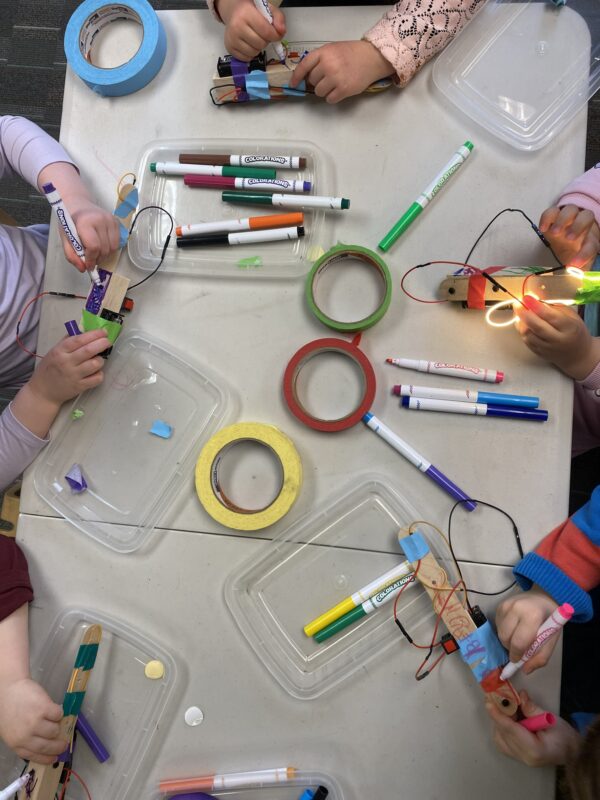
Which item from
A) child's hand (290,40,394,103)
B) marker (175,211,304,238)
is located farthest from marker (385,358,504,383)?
child's hand (290,40,394,103)

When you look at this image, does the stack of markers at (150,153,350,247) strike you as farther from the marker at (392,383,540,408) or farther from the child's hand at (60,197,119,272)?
the marker at (392,383,540,408)

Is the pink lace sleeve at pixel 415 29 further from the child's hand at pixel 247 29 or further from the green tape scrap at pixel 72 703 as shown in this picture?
the green tape scrap at pixel 72 703

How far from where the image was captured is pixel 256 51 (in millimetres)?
801

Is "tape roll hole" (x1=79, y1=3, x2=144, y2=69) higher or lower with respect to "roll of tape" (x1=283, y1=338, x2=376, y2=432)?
higher

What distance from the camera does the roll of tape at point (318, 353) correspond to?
29.5 inches

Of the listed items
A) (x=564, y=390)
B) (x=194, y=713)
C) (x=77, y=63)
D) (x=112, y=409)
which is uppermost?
(x=77, y=63)

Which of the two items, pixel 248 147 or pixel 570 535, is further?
pixel 248 147

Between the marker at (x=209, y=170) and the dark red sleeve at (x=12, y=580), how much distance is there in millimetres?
533

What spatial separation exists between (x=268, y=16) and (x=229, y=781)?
95 cm

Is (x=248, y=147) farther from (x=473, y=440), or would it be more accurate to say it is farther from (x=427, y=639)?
(x=427, y=639)

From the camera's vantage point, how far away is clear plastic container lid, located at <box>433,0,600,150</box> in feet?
2.57

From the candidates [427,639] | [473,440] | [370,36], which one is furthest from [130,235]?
[427,639]

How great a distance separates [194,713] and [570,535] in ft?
1.64

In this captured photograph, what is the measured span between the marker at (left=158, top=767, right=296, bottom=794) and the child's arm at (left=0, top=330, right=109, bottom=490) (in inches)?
17.6
